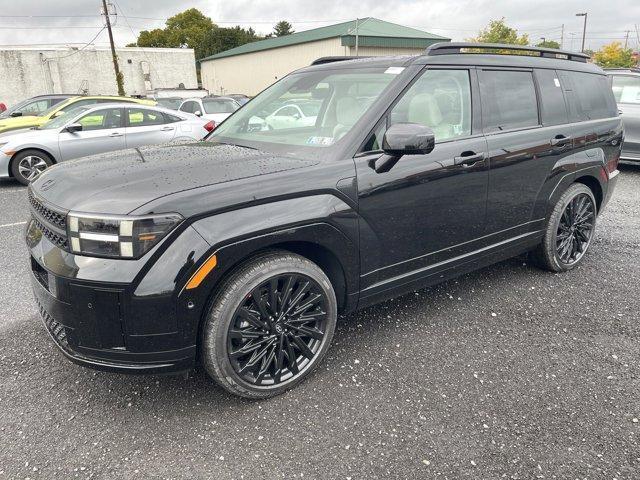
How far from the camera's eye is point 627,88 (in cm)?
891

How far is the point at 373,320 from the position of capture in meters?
3.50

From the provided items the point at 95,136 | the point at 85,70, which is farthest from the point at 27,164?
the point at 85,70

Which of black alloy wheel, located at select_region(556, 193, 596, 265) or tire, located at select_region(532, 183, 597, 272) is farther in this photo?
black alloy wheel, located at select_region(556, 193, 596, 265)

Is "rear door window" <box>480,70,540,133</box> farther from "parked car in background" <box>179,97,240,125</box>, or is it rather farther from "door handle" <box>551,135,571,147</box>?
"parked car in background" <box>179,97,240,125</box>

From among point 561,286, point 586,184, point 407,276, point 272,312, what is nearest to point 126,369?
point 272,312

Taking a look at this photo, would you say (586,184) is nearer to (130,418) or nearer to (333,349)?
(333,349)

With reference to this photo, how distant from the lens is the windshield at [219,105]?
46.8ft

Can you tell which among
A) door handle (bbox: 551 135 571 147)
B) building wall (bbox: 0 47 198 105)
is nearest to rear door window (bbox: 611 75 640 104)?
door handle (bbox: 551 135 571 147)

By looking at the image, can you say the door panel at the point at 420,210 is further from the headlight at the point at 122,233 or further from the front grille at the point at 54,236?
the front grille at the point at 54,236

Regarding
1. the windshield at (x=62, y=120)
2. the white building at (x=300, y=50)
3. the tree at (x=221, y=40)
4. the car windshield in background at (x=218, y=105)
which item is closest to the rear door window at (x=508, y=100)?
the windshield at (x=62, y=120)

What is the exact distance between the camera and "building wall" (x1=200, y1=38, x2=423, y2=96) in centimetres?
3830

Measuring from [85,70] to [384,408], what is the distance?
1734 inches

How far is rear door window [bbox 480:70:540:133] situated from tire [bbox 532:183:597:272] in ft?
2.66

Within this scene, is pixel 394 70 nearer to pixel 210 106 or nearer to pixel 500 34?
pixel 210 106
